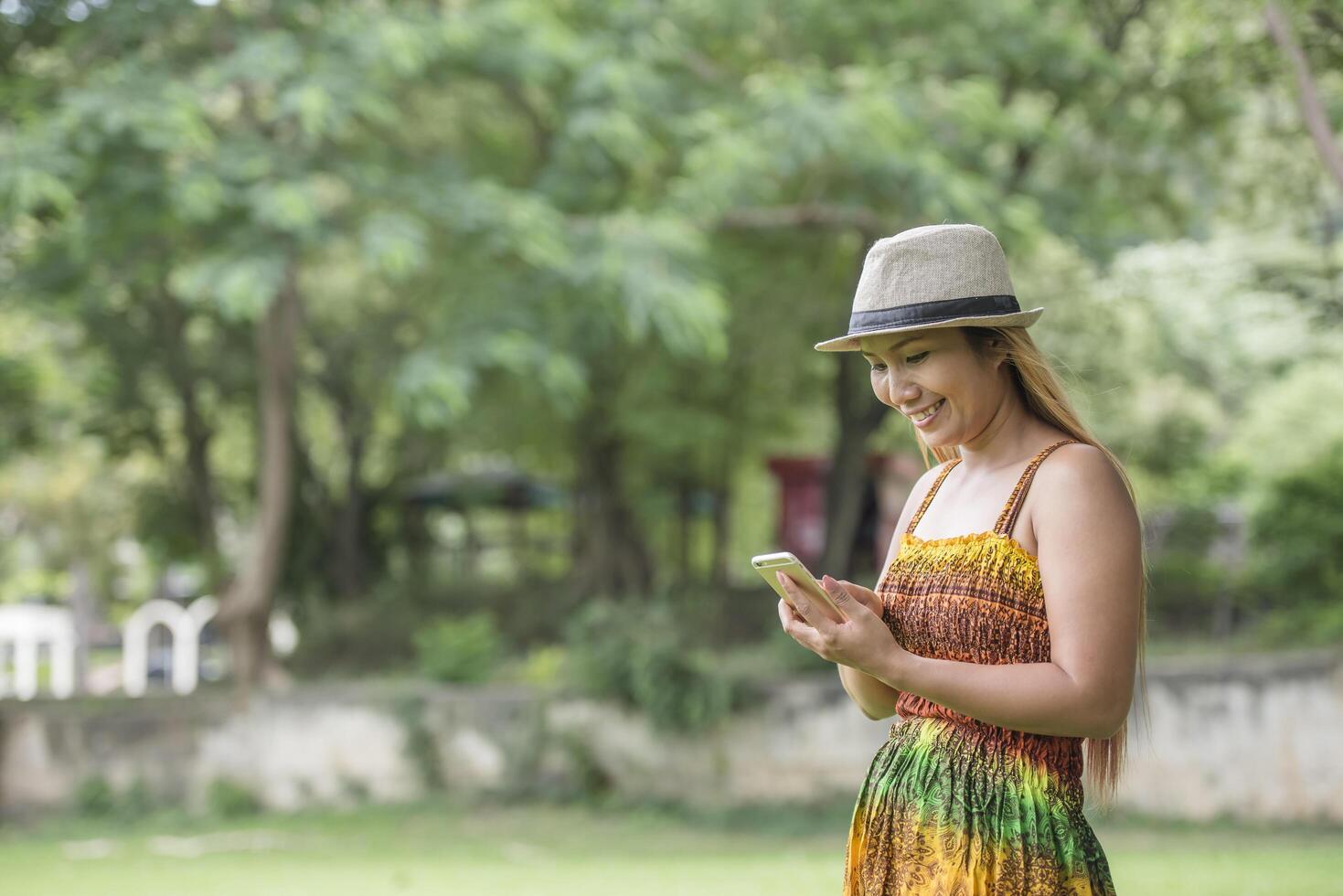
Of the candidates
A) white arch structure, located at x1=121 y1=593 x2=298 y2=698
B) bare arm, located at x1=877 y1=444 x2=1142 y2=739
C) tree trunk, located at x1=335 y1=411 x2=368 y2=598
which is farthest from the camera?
tree trunk, located at x1=335 y1=411 x2=368 y2=598

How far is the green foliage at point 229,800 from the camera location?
12.6 metres

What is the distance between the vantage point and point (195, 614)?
67.6 feet

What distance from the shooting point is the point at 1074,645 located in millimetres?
1884

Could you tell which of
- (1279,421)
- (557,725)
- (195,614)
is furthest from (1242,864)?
(1279,421)

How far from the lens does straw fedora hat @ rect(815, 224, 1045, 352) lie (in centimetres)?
202

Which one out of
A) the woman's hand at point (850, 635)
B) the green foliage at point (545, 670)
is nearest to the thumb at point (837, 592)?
the woman's hand at point (850, 635)

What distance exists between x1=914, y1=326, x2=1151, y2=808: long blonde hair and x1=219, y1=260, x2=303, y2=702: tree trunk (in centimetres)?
1181

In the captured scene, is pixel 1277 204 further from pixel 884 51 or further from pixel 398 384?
pixel 398 384

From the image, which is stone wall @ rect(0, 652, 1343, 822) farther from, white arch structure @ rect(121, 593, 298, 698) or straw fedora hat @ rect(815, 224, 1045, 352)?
straw fedora hat @ rect(815, 224, 1045, 352)

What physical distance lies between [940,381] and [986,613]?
0.34 m

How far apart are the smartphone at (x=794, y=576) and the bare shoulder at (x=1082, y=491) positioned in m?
0.31

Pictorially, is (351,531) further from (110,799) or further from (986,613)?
(986,613)

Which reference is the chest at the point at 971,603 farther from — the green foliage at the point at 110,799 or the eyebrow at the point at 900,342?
the green foliage at the point at 110,799

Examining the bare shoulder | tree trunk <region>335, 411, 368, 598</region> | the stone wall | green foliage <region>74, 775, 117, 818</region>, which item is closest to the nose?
the bare shoulder
